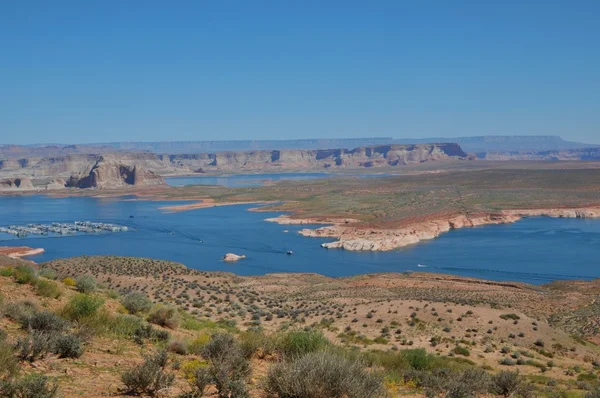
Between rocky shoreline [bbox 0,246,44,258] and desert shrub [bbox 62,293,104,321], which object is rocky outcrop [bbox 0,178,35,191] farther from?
desert shrub [bbox 62,293,104,321]

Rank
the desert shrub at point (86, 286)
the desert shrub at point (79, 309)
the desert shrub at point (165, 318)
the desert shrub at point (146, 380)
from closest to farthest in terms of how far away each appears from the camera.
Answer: the desert shrub at point (146, 380), the desert shrub at point (79, 309), the desert shrub at point (165, 318), the desert shrub at point (86, 286)

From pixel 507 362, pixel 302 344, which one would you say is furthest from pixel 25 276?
→ pixel 507 362

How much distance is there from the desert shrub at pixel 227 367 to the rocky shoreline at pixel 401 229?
5212cm

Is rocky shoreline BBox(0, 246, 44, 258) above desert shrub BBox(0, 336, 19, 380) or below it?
below

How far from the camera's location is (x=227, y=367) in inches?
277

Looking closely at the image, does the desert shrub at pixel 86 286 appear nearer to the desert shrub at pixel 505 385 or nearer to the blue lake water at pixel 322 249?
the desert shrub at pixel 505 385

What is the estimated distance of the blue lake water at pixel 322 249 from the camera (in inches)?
1935

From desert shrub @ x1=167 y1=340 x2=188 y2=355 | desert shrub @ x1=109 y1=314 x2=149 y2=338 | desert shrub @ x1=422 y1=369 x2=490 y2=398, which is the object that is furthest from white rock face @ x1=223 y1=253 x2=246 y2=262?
desert shrub @ x1=167 y1=340 x2=188 y2=355

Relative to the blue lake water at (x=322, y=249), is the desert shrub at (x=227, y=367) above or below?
above

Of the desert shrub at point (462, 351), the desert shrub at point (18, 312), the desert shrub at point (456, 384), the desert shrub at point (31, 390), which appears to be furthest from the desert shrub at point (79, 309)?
the desert shrub at point (462, 351)

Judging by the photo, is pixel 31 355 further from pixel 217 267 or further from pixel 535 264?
pixel 535 264

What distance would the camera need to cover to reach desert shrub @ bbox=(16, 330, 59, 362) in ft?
24.4

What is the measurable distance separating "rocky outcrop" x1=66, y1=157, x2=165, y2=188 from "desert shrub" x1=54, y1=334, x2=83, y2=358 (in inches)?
6549

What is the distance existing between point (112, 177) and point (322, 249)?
12739cm
